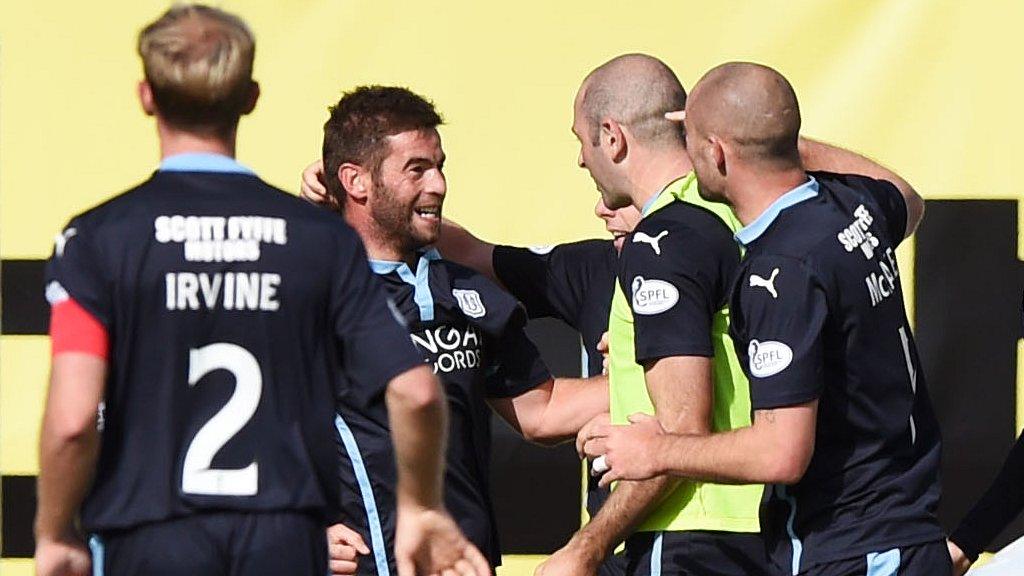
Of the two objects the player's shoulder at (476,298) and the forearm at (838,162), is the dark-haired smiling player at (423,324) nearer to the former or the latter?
the player's shoulder at (476,298)

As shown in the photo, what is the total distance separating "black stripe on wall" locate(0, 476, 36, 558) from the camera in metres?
4.23

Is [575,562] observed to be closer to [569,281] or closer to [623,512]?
[623,512]

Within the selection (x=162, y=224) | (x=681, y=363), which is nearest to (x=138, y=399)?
(x=162, y=224)

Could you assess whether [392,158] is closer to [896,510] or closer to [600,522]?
[600,522]

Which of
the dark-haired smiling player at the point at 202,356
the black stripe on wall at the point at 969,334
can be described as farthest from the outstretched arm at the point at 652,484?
the black stripe on wall at the point at 969,334

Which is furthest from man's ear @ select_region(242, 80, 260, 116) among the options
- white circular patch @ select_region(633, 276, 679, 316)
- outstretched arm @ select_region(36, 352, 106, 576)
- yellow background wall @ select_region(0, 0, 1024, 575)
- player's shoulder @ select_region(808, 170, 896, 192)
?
yellow background wall @ select_region(0, 0, 1024, 575)

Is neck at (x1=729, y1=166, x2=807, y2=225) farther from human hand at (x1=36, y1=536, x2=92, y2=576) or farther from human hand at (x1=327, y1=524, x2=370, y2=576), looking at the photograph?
human hand at (x1=36, y1=536, x2=92, y2=576)

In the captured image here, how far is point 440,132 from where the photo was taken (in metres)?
4.12

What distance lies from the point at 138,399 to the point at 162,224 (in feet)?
0.80

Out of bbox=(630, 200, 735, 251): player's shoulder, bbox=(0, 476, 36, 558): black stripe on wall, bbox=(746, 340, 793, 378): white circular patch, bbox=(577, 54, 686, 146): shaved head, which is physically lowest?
bbox=(0, 476, 36, 558): black stripe on wall

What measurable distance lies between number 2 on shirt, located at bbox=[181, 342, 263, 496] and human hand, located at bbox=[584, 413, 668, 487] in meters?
0.82

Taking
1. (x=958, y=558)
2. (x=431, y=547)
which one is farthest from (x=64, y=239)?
(x=958, y=558)

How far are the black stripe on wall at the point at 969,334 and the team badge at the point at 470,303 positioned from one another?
1.25m

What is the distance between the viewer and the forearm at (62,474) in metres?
2.28
